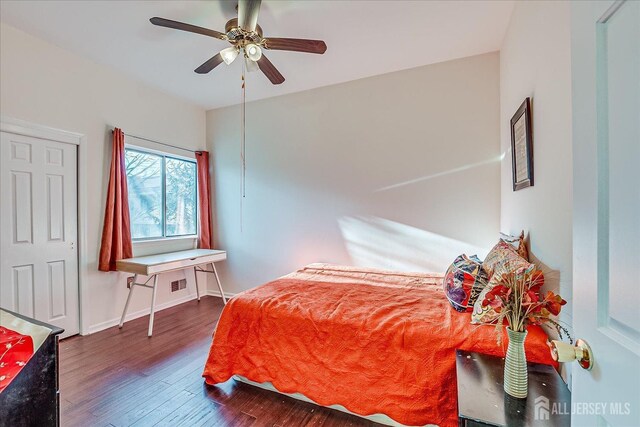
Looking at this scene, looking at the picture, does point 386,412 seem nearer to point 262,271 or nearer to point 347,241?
point 347,241

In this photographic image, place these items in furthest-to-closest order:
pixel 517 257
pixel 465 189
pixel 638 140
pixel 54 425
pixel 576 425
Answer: pixel 465 189
pixel 517 257
pixel 54 425
pixel 576 425
pixel 638 140

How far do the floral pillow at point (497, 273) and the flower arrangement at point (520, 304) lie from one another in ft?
0.64

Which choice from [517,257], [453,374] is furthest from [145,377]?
[517,257]

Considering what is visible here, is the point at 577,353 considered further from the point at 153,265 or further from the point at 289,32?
the point at 153,265

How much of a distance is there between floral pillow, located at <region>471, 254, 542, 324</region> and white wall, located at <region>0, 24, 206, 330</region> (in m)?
3.49

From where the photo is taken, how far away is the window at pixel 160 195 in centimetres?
341

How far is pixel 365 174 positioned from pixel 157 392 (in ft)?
9.05

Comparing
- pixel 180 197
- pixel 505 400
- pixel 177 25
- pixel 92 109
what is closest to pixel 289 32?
pixel 177 25

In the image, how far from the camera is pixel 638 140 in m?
0.49

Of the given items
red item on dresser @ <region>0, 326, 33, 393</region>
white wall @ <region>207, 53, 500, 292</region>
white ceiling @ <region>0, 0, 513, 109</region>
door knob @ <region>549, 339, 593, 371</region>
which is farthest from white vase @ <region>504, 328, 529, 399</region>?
white ceiling @ <region>0, 0, 513, 109</region>

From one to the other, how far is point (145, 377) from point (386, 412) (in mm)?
1795

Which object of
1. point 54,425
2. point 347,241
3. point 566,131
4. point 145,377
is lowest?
point 145,377

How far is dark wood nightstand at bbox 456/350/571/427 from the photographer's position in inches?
38.1

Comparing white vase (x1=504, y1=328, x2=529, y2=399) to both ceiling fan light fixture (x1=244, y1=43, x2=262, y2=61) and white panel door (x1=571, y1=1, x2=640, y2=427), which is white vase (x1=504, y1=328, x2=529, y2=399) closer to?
white panel door (x1=571, y1=1, x2=640, y2=427)
